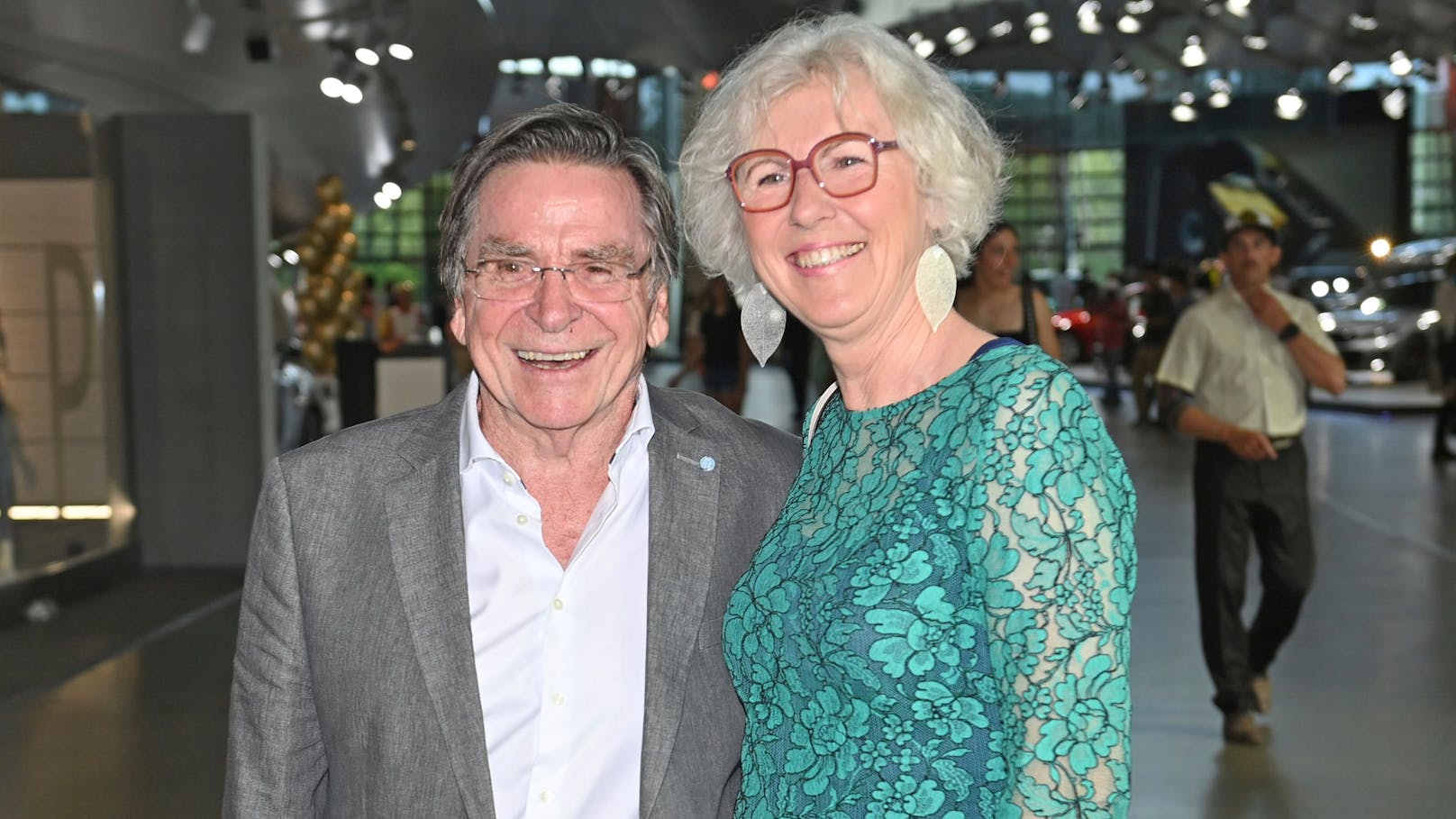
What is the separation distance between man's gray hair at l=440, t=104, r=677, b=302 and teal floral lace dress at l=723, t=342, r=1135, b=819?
0.43 meters

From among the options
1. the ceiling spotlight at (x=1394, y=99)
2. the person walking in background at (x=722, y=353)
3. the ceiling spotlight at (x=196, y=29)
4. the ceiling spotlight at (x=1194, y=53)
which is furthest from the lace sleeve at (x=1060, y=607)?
the ceiling spotlight at (x=1394, y=99)

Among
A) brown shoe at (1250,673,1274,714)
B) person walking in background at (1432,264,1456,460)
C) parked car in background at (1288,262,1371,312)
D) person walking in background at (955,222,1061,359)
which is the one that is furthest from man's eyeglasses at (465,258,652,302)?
parked car in background at (1288,262,1371,312)

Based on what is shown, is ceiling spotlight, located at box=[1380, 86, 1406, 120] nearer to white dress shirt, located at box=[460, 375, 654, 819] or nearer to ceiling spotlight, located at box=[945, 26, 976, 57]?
ceiling spotlight, located at box=[945, 26, 976, 57]

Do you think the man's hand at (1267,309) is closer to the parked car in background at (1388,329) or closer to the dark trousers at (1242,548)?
the dark trousers at (1242,548)

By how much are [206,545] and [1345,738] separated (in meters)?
6.87

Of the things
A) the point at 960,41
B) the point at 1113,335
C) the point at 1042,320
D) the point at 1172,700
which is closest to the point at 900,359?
the point at 1042,320

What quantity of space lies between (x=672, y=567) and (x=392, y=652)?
14.9 inches

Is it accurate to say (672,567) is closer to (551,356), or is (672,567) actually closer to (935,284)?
(551,356)

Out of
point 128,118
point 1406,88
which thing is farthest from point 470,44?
point 1406,88

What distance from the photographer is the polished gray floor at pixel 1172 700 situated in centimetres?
530

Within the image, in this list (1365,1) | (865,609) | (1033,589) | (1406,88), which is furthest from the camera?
(1406,88)

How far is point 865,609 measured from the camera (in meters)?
1.76

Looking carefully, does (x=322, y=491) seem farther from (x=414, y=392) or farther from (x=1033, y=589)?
(x=414, y=392)

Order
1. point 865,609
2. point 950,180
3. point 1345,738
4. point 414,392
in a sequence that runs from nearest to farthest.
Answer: point 865,609 < point 950,180 < point 1345,738 < point 414,392
